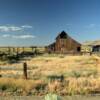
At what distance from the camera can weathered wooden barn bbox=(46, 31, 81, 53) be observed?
68.7 meters

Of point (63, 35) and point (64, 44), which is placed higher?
point (63, 35)

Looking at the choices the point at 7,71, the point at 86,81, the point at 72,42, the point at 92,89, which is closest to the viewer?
the point at 92,89

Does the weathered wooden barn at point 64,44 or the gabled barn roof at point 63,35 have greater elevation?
the gabled barn roof at point 63,35

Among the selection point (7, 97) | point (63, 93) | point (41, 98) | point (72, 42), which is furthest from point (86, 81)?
point (72, 42)

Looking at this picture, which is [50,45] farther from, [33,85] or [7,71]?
[33,85]

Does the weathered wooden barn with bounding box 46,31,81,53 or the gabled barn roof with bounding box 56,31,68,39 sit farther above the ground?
the gabled barn roof with bounding box 56,31,68,39

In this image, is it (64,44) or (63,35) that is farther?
(63,35)

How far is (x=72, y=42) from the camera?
68.9 metres

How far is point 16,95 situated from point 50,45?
58.9 m

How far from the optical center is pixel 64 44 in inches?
2714

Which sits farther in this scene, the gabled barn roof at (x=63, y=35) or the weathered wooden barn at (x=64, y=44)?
the gabled barn roof at (x=63, y=35)

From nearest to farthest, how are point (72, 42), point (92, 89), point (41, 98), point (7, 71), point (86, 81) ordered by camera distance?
point (41, 98)
point (92, 89)
point (86, 81)
point (7, 71)
point (72, 42)

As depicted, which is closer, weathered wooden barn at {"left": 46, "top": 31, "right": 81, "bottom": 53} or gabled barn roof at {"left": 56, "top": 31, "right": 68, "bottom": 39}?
weathered wooden barn at {"left": 46, "top": 31, "right": 81, "bottom": 53}

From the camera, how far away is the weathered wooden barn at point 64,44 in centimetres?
6866
